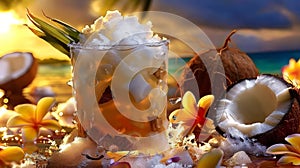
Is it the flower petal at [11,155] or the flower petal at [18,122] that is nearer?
the flower petal at [11,155]

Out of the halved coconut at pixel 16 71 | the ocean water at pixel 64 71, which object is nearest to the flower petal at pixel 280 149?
the halved coconut at pixel 16 71

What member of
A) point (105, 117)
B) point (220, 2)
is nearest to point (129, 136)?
point (105, 117)

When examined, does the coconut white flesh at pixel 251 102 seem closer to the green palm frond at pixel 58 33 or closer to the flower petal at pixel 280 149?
the flower petal at pixel 280 149

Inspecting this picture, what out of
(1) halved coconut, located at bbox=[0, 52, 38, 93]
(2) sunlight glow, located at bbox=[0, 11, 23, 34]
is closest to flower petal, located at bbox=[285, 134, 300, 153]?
(1) halved coconut, located at bbox=[0, 52, 38, 93]

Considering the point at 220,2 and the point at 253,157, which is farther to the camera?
the point at 220,2

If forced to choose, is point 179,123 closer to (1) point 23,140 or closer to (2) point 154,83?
(2) point 154,83
